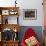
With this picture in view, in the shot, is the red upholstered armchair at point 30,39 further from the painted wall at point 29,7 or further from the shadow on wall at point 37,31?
the painted wall at point 29,7

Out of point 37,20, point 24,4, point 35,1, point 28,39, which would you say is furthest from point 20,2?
point 28,39

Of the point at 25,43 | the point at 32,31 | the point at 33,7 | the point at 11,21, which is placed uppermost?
the point at 33,7

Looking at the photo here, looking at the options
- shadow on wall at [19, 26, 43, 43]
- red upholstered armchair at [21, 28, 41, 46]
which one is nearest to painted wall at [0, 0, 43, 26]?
shadow on wall at [19, 26, 43, 43]

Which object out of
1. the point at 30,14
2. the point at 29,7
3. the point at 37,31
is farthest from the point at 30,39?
the point at 29,7

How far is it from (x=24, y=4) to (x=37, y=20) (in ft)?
2.45

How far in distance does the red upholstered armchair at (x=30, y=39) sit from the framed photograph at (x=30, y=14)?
450 millimetres

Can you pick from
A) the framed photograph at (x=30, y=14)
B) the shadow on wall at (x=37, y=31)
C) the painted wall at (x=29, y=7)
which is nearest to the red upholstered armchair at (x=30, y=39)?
the shadow on wall at (x=37, y=31)

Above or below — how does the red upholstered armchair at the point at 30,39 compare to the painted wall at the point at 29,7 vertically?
below

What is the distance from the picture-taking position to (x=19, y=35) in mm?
5688

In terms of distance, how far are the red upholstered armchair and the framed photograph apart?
450 millimetres

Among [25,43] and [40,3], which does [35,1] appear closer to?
[40,3]

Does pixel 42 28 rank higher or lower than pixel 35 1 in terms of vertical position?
lower

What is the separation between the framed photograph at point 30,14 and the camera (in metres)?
5.68

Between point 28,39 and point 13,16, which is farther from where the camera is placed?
point 13,16
